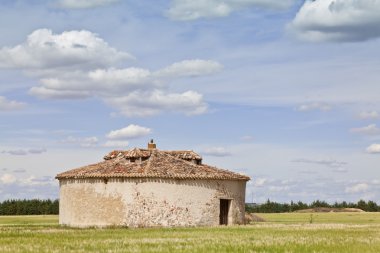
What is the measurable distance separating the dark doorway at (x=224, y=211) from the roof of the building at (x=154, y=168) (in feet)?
7.06

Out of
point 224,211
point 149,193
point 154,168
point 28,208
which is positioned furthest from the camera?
point 28,208

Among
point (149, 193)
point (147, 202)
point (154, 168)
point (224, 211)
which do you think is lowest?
point (224, 211)

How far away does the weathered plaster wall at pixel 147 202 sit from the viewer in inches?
2221

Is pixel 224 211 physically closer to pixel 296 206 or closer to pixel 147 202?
pixel 147 202

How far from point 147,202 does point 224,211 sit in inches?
291

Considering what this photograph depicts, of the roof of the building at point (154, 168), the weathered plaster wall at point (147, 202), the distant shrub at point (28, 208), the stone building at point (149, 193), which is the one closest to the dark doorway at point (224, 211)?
the stone building at point (149, 193)

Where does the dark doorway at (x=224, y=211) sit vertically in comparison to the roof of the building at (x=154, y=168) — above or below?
below

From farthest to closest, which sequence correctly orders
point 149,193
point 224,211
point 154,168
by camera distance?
point 224,211 < point 154,168 < point 149,193

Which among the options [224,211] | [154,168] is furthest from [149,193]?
[224,211]

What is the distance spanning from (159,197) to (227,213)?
6.83m

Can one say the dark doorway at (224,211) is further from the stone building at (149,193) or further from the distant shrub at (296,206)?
the distant shrub at (296,206)

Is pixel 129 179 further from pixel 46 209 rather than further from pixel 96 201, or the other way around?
pixel 46 209

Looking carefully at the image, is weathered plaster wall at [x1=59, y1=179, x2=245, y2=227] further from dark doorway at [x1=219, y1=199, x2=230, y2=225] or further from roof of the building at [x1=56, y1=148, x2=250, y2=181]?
dark doorway at [x1=219, y1=199, x2=230, y2=225]

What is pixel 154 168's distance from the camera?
188 feet
